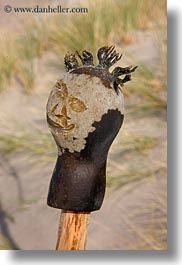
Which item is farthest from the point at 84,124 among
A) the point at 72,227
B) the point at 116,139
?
the point at 116,139

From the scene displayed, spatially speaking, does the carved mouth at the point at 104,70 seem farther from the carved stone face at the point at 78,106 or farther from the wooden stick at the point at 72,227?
the wooden stick at the point at 72,227

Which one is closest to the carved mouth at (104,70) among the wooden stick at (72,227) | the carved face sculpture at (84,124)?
the carved face sculpture at (84,124)

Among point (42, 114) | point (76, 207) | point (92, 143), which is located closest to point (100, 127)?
point (92, 143)

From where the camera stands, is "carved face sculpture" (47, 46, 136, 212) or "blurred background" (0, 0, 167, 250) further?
"blurred background" (0, 0, 167, 250)

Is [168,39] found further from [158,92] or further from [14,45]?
[14,45]

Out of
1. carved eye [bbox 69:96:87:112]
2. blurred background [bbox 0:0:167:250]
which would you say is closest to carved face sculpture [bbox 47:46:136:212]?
carved eye [bbox 69:96:87:112]

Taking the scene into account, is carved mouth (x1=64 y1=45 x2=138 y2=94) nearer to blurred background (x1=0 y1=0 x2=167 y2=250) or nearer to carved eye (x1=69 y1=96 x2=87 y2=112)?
carved eye (x1=69 y1=96 x2=87 y2=112)
